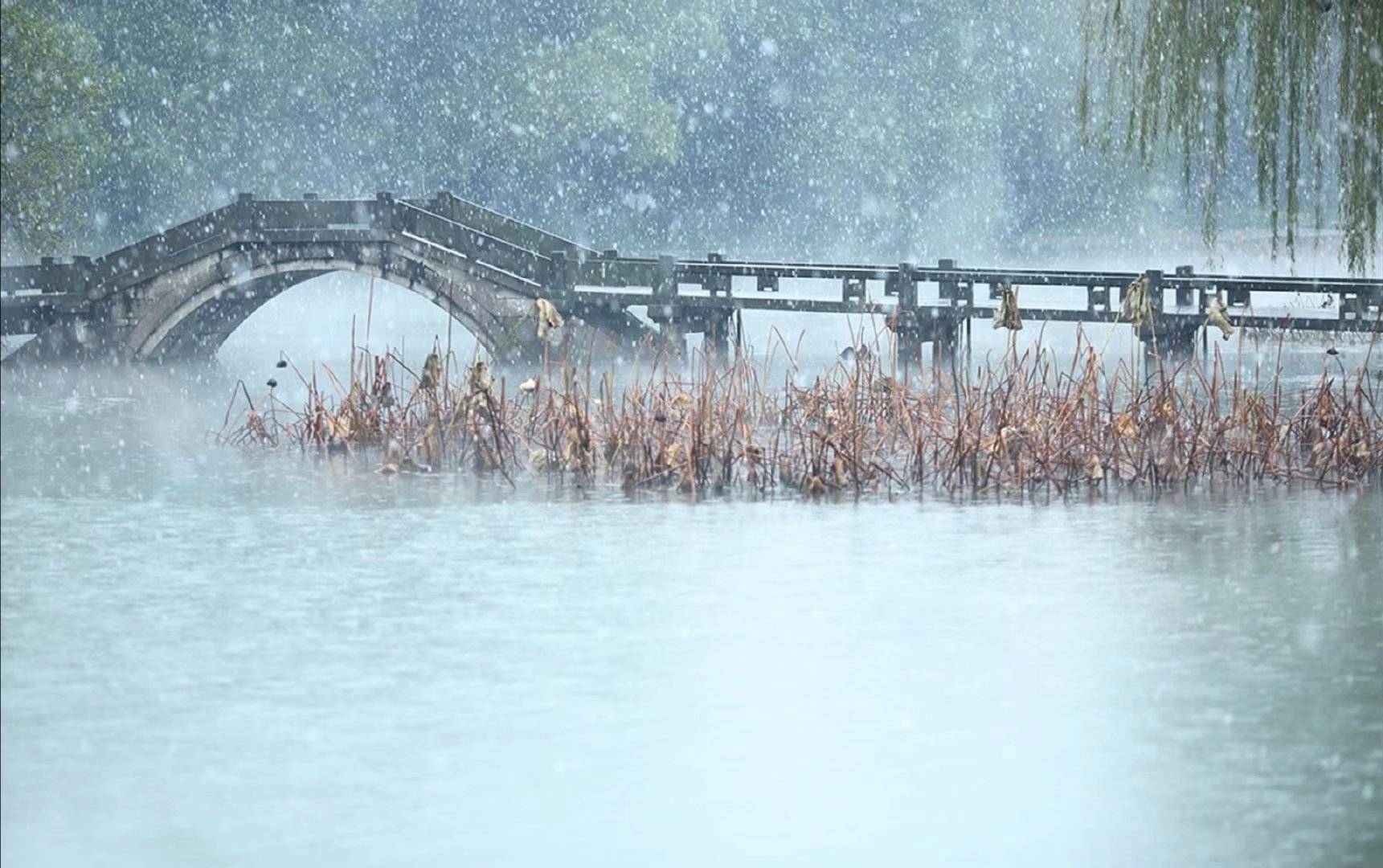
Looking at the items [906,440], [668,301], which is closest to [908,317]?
[668,301]

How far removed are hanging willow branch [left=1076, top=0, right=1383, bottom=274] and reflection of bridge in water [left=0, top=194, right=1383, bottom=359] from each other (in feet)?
23.2

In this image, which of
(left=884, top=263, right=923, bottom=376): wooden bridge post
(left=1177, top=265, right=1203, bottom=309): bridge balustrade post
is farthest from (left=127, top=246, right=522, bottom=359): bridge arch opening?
(left=1177, top=265, right=1203, bottom=309): bridge balustrade post

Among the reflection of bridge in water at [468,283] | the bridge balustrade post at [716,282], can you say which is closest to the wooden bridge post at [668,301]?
the reflection of bridge in water at [468,283]

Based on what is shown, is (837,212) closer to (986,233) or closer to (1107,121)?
(986,233)

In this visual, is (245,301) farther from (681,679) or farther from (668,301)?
(681,679)

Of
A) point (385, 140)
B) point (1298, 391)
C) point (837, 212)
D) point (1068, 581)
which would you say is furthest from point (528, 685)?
point (837, 212)

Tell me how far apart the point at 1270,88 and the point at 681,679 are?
5541 millimetres

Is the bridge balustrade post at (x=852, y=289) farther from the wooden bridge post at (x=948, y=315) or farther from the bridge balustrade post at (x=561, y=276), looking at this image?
the bridge balustrade post at (x=561, y=276)

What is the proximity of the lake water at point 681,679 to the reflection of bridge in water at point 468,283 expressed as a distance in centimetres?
761

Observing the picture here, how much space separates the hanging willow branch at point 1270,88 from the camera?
1318cm

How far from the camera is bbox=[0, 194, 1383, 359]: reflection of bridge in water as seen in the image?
22.5 m

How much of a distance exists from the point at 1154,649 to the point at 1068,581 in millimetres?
1613

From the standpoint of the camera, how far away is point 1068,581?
40.9 ft

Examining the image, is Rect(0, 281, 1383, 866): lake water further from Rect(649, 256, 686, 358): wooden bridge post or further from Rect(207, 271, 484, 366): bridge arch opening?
Rect(207, 271, 484, 366): bridge arch opening
